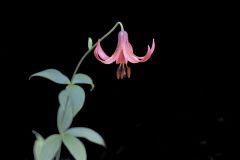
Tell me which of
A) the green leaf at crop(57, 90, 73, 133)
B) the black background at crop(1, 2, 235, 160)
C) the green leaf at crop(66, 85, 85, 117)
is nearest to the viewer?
the green leaf at crop(66, 85, 85, 117)

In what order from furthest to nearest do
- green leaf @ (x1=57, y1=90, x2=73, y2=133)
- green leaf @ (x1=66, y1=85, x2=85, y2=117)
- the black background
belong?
1. the black background
2. green leaf @ (x1=57, y1=90, x2=73, y2=133)
3. green leaf @ (x1=66, y1=85, x2=85, y2=117)

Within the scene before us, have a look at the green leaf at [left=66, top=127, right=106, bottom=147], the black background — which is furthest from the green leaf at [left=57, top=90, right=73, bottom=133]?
the black background

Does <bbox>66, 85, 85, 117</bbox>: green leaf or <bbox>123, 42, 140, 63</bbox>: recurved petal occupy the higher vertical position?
<bbox>123, 42, 140, 63</bbox>: recurved petal

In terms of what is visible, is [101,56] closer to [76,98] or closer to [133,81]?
[76,98]

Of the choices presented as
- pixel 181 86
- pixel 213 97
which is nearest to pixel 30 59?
pixel 181 86

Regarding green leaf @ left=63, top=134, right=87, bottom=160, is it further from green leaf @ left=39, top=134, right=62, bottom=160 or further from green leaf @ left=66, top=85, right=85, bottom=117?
green leaf @ left=66, top=85, right=85, bottom=117

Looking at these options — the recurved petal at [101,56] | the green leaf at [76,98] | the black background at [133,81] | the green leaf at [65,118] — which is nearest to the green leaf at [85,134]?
the green leaf at [65,118]

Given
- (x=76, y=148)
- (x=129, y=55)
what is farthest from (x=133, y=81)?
(x=76, y=148)

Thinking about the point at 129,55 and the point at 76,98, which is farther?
the point at 129,55
